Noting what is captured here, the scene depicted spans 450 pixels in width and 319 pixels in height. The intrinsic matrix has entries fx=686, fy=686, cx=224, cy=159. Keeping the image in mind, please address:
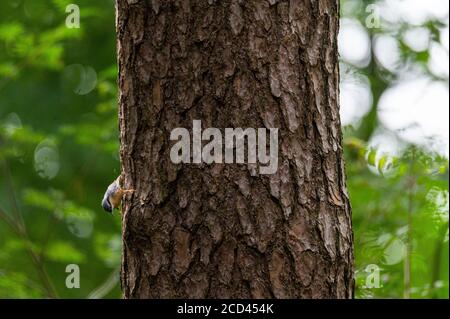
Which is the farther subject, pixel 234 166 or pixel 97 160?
pixel 97 160

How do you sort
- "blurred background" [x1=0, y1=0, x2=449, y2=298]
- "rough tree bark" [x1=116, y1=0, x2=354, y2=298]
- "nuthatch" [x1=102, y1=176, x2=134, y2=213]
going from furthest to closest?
"blurred background" [x1=0, y1=0, x2=449, y2=298]
"nuthatch" [x1=102, y1=176, x2=134, y2=213]
"rough tree bark" [x1=116, y1=0, x2=354, y2=298]

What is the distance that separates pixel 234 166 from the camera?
2.17 metres

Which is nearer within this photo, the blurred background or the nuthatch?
the nuthatch

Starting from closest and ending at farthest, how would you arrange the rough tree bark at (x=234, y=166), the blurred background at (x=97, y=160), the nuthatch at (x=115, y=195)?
the rough tree bark at (x=234, y=166) → the nuthatch at (x=115, y=195) → the blurred background at (x=97, y=160)

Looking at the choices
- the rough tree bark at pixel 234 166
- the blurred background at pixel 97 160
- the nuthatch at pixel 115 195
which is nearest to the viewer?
the rough tree bark at pixel 234 166

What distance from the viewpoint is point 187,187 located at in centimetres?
218

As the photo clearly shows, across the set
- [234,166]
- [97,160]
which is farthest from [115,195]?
[97,160]

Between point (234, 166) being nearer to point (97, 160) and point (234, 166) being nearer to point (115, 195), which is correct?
point (115, 195)

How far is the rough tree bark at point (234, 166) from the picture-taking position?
2152 mm

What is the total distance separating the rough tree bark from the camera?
215 centimetres

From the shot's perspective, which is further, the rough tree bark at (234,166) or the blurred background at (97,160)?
the blurred background at (97,160)

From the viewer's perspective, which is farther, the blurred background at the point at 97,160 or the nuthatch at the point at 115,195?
the blurred background at the point at 97,160

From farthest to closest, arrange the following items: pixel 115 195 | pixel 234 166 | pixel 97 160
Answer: pixel 97 160 → pixel 115 195 → pixel 234 166
